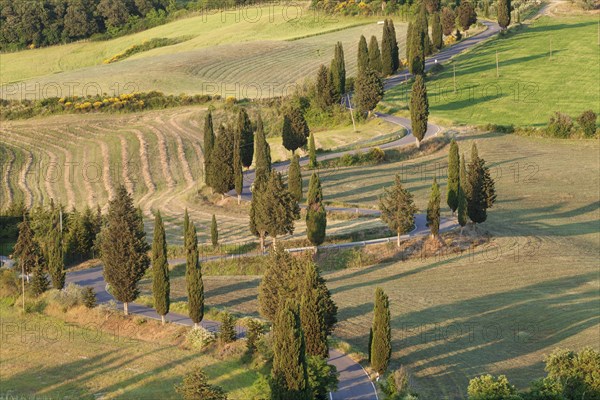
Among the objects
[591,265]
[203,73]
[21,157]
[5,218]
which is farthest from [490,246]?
[203,73]

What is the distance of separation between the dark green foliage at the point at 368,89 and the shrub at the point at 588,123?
22.0 m

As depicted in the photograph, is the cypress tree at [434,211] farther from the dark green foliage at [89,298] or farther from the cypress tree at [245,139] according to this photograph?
the dark green foliage at [89,298]

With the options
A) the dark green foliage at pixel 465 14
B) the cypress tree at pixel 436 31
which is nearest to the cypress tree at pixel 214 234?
the cypress tree at pixel 436 31

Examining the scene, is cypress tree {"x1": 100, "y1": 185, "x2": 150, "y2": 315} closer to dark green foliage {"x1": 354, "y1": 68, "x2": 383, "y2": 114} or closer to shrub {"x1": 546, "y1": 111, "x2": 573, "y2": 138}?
dark green foliage {"x1": 354, "y1": 68, "x2": 383, "y2": 114}

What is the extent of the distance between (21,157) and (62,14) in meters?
72.6

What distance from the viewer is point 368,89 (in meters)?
112

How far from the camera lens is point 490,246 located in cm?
7469

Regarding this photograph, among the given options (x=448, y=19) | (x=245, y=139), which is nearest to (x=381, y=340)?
(x=245, y=139)

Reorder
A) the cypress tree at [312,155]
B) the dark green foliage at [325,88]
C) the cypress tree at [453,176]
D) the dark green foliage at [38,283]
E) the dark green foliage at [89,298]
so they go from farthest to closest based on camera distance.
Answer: the dark green foliage at [325,88] < the cypress tree at [312,155] < the cypress tree at [453,176] < the dark green foliage at [38,283] < the dark green foliage at [89,298]

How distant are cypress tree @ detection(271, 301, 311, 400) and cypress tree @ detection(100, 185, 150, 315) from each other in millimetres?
22216

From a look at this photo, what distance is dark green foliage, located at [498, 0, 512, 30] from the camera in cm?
14575

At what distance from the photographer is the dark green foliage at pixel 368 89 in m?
112

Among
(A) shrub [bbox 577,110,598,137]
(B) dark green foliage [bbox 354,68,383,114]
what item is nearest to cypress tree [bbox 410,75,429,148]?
(B) dark green foliage [bbox 354,68,383,114]

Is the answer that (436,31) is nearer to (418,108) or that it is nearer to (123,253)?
(418,108)
